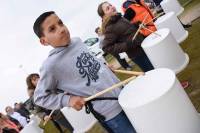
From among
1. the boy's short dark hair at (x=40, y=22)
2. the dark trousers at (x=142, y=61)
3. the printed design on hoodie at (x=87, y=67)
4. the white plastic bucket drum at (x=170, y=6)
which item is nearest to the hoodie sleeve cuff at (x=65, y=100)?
the printed design on hoodie at (x=87, y=67)

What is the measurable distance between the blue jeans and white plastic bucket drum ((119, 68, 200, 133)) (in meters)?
0.11

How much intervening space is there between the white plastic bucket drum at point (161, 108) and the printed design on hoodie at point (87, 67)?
33 cm

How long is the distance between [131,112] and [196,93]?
9.03 feet

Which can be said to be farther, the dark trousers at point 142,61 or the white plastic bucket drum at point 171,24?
the white plastic bucket drum at point 171,24

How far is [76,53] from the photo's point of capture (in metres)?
3.58

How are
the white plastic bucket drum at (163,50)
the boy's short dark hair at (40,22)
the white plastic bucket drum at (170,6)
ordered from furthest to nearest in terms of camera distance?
1. the white plastic bucket drum at (170,6)
2. the white plastic bucket drum at (163,50)
3. the boy's short dark hair at (40,22)

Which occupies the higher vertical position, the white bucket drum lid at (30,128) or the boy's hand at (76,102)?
the boy's hand at (76,102)

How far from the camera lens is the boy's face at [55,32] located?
11.6ft

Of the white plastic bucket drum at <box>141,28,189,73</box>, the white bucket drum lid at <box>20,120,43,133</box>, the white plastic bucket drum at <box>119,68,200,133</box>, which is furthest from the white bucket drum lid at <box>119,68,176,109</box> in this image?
the white bucket drum lid at <box>20,120,43,133</box>

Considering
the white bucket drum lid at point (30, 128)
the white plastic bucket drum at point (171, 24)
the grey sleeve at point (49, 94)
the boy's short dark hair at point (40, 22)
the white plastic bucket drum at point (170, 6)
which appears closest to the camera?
the grey sleeve at point (49, 94)

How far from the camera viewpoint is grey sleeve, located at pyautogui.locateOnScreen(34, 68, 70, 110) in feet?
11.4

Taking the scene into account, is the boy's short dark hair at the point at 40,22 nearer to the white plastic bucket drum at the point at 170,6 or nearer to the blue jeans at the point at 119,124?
the blue jeans at the point at 119,124

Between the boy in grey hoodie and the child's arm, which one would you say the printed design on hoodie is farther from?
the child's arm

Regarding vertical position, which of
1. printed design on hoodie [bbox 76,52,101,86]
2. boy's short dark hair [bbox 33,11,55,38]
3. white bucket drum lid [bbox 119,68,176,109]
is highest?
boy's short dark hair [bbox 33,11,55,38]
